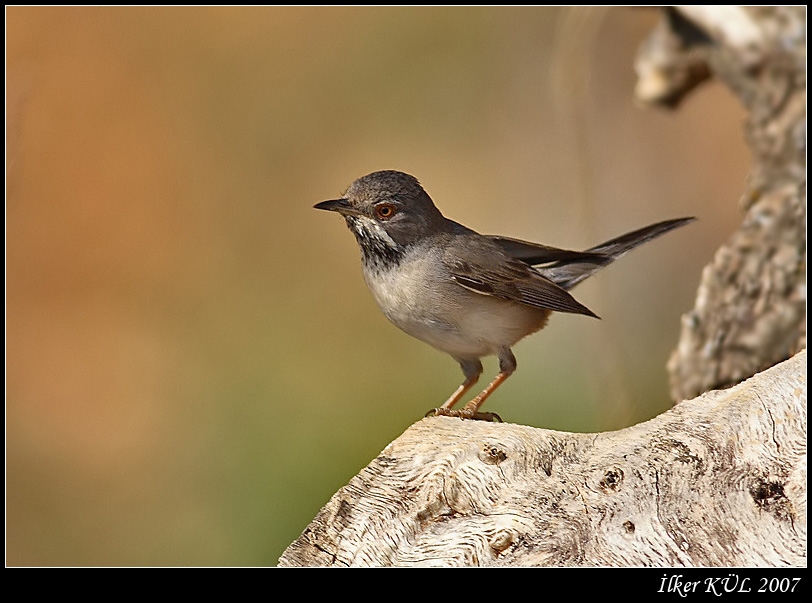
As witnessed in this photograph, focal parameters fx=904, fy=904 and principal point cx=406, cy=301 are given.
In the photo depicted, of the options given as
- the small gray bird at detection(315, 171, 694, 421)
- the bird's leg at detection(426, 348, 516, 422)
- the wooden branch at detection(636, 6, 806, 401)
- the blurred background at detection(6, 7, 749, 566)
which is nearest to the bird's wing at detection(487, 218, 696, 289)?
the small gray bird at detection(315, 171, 694, 421)

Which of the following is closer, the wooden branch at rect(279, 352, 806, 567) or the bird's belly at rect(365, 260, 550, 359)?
the wooden branch at rect(279, 352, 806, 567)

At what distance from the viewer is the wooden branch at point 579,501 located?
3.01 metres

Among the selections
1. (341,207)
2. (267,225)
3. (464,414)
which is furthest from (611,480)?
(267,225)

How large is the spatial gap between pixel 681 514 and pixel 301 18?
724cm

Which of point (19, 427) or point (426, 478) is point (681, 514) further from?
point (19, 427)

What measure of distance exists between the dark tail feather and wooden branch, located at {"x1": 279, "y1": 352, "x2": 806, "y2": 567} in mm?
1917

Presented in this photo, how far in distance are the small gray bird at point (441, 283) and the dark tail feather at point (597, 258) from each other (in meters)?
0.33

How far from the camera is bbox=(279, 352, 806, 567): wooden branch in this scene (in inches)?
119

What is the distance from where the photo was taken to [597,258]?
17.2ft

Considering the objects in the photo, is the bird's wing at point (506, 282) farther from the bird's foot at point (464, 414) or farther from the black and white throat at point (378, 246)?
the bird's foot at point (464, 414)

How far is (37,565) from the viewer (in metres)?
6.16

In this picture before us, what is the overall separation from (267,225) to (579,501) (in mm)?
5889

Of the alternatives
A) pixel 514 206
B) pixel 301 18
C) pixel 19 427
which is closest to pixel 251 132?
pixel 301 18

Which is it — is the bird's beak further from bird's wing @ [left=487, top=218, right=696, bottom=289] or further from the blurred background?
the blurred background
